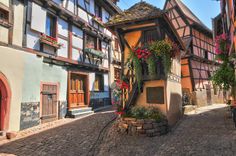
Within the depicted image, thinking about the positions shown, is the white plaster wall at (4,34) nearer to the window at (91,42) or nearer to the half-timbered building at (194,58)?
the window at (91,42)

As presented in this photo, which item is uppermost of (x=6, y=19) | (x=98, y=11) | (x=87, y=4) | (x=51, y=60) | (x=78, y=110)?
(x=98, y=11)

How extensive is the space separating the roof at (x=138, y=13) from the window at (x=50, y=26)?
314 centimetres

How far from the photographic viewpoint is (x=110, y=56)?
1297 centimetres

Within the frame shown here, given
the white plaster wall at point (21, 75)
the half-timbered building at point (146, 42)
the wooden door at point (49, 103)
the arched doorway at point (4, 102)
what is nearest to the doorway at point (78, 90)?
the wooden door at point (49, 103)

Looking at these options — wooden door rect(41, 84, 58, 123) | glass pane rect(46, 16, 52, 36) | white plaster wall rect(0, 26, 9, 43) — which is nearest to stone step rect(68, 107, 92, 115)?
wooden door rect(41, 84, 58, 123)

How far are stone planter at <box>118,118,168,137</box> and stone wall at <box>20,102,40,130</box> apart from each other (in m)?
3.51

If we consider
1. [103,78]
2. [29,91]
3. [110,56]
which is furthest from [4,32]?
[110,56]

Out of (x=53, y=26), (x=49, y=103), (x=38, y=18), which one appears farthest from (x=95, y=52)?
(x=49, y=103)

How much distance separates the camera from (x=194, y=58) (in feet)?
45.2

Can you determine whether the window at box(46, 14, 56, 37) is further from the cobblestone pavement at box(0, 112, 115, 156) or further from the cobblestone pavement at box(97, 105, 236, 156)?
the cobblestone pavement at box(97, 105, 236, 156)

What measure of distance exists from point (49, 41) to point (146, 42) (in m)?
4.20

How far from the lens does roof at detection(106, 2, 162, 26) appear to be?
6.19 metres

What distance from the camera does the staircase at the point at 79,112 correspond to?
8.84 meters

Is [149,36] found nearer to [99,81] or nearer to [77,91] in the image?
[77,91]
